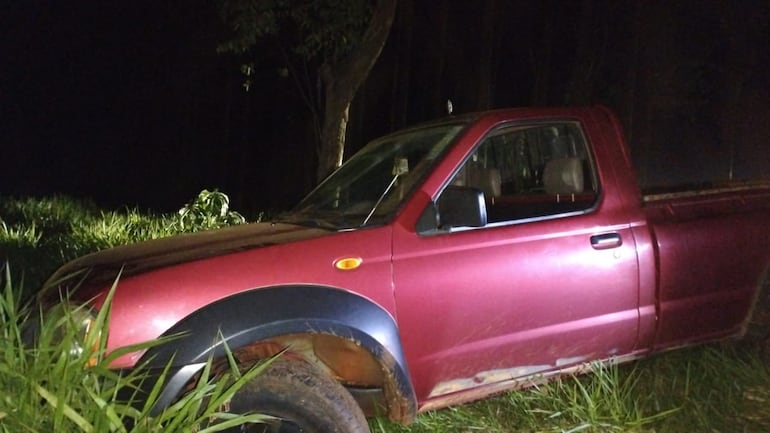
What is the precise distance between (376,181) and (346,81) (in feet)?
16.9

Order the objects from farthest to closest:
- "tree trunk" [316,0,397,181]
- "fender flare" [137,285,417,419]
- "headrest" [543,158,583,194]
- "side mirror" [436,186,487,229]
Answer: "tree trunk" [316,0,397,181] < "headrest" [543,158,583,194] < "side mirror" [436,186,487,229] < "fender flare" [137,285,417,419]

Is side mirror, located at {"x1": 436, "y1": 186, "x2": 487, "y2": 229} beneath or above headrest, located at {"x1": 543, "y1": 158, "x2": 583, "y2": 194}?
above

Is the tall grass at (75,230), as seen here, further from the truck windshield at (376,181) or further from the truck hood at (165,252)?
the truck windshield at (376,181)

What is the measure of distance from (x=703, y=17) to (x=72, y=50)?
45.2 ft

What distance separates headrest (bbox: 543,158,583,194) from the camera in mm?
3934

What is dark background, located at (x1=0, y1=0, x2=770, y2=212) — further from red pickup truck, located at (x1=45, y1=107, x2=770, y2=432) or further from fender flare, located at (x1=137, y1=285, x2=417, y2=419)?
fender flare, located at (x1=137, y1=285, x2=417, y2=419)

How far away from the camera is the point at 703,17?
9.09 m

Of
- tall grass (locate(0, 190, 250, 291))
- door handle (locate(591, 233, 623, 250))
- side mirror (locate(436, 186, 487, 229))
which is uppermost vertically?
side mirror (locate(436, 186, 487, 229))

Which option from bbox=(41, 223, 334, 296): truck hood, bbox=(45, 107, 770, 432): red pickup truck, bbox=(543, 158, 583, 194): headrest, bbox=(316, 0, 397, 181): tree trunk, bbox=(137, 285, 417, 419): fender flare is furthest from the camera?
bbox=(316, 0, 397, 181): tree trunk

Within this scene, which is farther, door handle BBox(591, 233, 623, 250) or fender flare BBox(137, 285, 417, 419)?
door handle BBox(591, 233, 623, 250)

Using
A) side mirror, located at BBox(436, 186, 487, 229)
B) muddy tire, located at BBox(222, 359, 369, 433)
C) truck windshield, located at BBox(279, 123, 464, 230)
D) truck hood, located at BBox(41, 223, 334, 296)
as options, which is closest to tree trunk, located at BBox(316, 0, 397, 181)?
truck windshield, located at BBox(279, 123, 464, 230)

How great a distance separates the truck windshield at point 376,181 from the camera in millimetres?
3414

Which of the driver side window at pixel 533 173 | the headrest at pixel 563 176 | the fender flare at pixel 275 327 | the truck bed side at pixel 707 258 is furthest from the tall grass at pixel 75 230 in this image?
the truck bed side at pixel 707 258

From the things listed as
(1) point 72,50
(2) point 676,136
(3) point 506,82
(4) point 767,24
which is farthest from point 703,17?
(1) point 72,50
